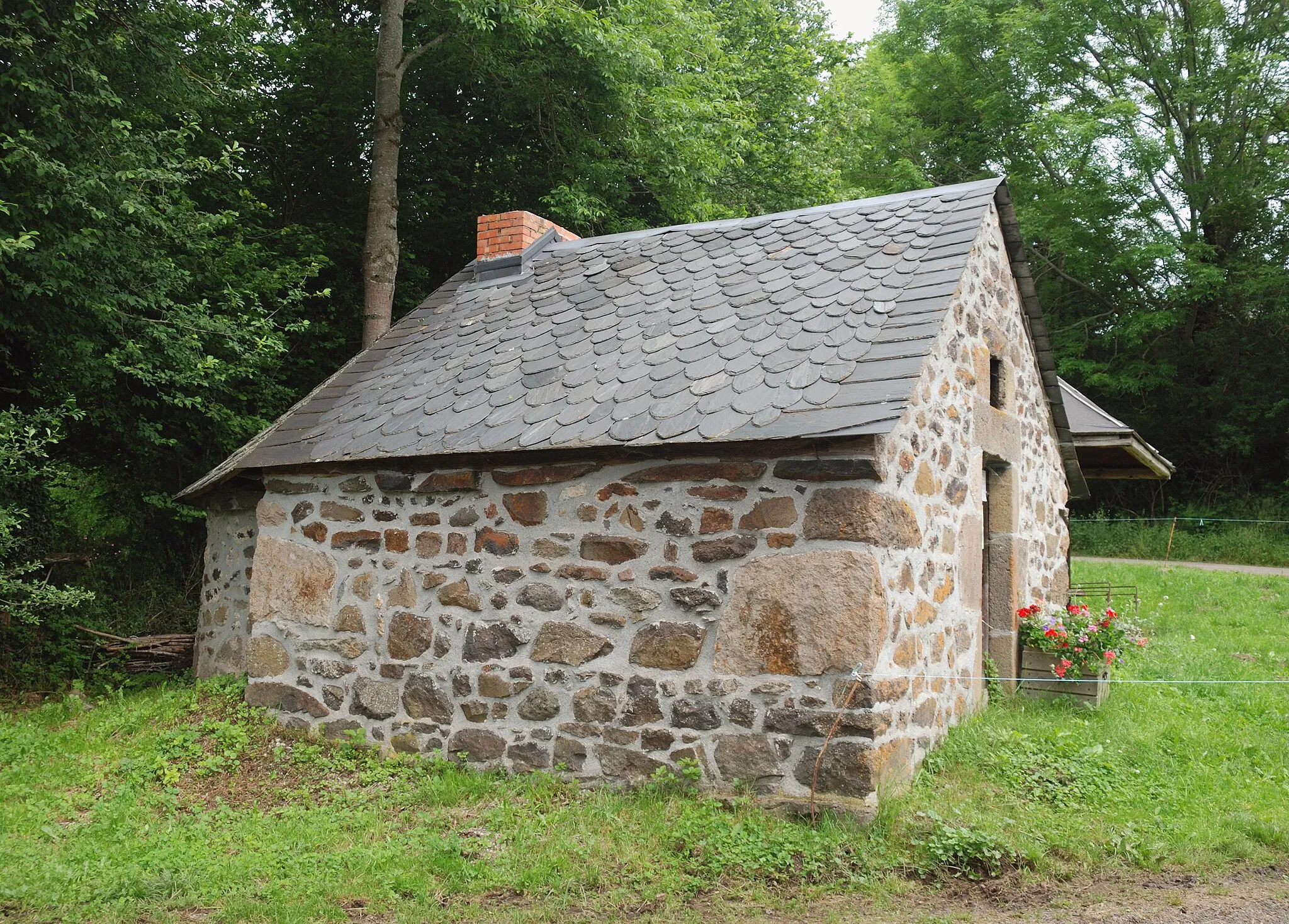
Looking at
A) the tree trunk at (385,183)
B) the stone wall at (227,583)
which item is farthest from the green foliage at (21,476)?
the tree trunk at (385,183)

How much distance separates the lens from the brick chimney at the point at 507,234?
28.3 ft

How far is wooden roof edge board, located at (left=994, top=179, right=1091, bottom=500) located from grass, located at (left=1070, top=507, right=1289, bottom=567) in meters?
8.43

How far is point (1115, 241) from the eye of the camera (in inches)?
749

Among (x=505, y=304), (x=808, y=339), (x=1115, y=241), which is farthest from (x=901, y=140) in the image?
(x=808, y=339)

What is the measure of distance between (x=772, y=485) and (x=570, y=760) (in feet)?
6.71

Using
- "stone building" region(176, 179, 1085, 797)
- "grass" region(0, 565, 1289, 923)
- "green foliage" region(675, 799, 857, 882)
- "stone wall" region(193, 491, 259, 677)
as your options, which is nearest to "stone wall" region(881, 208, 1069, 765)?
"stone building" region(176, 179, 1085, 797)

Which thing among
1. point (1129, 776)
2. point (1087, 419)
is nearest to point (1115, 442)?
point (1087, 419)

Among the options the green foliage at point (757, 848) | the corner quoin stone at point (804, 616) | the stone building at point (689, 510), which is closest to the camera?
the green foliage at point (757, 848)

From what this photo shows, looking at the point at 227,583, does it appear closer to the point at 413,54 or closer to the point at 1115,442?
the point at 413,54

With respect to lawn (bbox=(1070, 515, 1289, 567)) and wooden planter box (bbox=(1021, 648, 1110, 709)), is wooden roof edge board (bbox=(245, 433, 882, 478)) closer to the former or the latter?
wooden planter box (bbox=(1021, 648, 1110, 709))

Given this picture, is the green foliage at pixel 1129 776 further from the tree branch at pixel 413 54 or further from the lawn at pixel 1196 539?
the tree branch at pixel 413 54

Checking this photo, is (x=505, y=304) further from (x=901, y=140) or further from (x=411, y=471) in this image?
(x=901, y=140)

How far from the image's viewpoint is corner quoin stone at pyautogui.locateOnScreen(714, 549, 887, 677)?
473 cm

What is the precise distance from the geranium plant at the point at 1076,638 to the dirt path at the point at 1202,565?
8.25m
